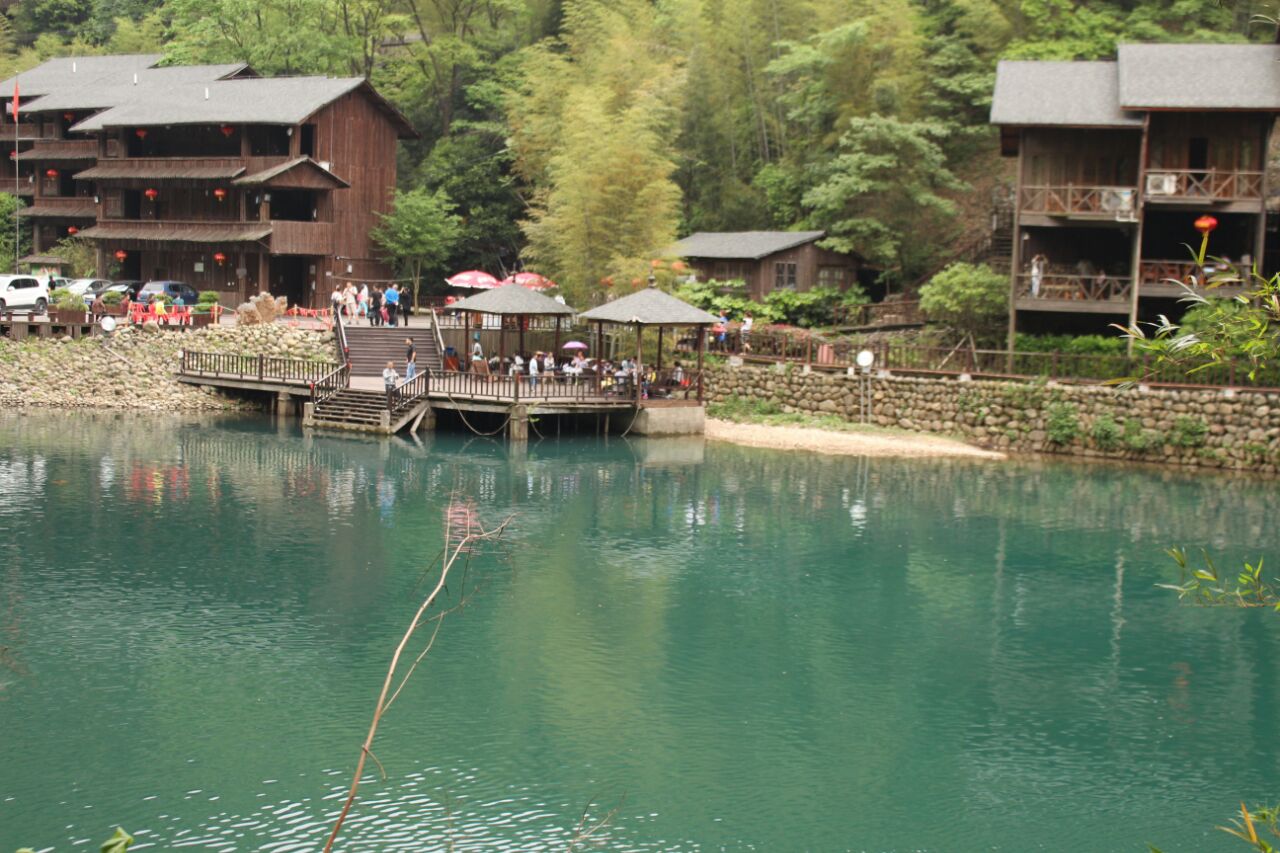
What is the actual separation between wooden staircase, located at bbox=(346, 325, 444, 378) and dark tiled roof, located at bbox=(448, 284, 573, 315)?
2.23 m

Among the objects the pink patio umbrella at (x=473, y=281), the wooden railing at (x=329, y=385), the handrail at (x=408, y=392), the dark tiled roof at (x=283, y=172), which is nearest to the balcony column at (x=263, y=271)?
the dark tiled roof at (x=283, y=172)

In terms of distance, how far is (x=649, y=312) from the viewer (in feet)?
119

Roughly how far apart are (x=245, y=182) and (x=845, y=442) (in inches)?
928

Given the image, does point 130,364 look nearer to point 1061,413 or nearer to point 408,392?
point 408,392

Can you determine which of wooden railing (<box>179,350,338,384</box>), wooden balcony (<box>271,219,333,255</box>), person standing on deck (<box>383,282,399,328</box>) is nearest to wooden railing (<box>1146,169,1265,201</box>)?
person standing on deck (<box>383,282,399,328</box>)

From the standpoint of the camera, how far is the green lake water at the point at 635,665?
14641mm

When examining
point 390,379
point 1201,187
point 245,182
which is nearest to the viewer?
point 1201,187

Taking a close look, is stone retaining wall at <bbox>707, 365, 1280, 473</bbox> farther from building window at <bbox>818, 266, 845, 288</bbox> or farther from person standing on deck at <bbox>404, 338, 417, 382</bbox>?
person standing on deck at <bbox>404, 338, 417, 382</bbox>

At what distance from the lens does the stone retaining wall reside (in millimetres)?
33000

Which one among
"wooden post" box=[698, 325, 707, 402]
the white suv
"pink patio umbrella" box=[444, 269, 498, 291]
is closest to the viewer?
"wooden post" box=[698, 325, 707, 402]

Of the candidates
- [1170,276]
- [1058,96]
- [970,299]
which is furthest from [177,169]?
[1170,276]

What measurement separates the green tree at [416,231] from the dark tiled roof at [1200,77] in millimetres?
24578

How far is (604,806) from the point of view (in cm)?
1475

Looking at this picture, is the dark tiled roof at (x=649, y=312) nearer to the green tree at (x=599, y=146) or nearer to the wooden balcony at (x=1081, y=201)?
the green tree at (x=599, y=146)
